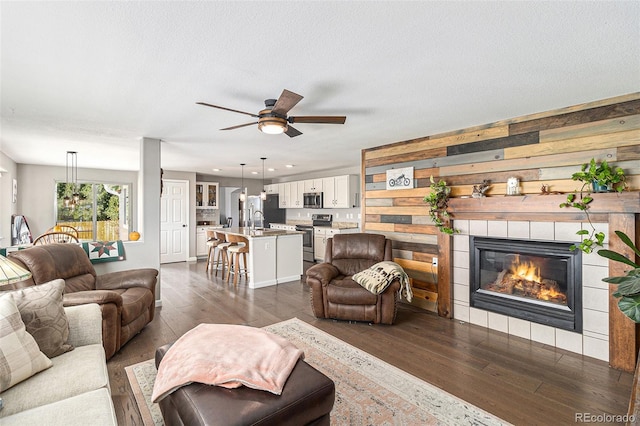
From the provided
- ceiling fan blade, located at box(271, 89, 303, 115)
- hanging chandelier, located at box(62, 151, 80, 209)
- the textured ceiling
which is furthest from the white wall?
ceiling fan blade, located at box(271, 89, 303, 115)

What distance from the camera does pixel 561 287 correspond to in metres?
3.05

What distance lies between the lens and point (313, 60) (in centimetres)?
204

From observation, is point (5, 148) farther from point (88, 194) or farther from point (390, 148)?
point (390, 148)

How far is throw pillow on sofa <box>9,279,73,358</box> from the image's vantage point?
1.75 metres

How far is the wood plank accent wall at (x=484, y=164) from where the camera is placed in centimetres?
275

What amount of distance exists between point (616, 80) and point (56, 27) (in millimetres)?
3846

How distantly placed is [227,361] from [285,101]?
1.79m

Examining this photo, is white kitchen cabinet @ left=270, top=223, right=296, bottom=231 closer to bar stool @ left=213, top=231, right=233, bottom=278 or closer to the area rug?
bar stool @ left=213, top=231, right=233, bottom=278

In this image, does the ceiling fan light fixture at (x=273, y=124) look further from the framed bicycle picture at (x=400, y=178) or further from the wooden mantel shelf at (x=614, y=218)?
the wooden mantel shelf at (x=614, y=218)

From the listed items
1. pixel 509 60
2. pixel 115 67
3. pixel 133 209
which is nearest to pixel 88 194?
pixel 133 209

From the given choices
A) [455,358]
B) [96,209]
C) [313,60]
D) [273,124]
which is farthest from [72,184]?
[455,358]

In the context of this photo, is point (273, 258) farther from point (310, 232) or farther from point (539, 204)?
point (539, 204)

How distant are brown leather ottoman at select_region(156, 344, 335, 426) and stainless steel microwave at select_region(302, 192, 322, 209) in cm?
581

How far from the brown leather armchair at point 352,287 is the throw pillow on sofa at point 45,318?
7.86 ft
